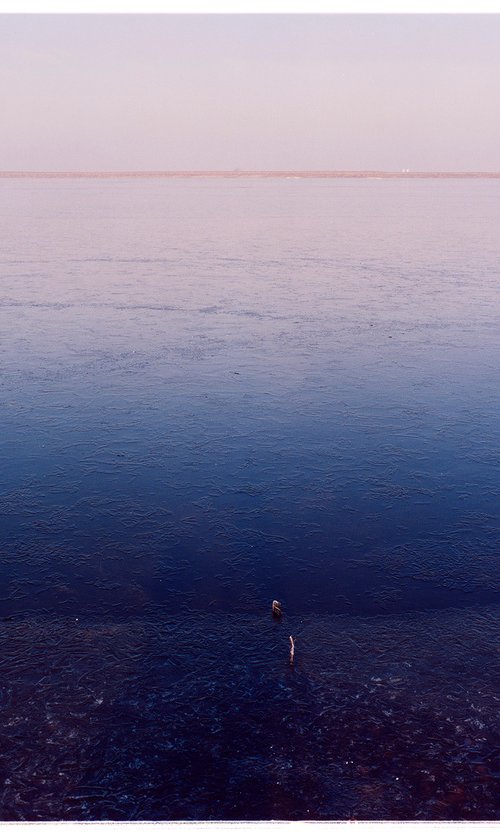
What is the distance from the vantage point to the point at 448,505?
2412 centimetres

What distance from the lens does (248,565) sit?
20.8m

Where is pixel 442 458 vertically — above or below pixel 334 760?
above

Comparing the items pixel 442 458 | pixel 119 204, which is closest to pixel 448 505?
pixel 442 458

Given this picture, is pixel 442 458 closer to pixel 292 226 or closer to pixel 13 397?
pixel 13 397

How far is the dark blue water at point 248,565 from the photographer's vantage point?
14.4 metres

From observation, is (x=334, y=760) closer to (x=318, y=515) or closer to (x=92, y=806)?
(x=92, y=806)

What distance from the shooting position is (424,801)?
44.4 feet

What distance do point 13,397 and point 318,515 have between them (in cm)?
1607

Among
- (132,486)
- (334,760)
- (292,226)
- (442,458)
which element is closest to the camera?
(334,760)

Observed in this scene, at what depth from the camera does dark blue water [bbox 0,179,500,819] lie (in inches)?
565

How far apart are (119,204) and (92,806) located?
16297 cm

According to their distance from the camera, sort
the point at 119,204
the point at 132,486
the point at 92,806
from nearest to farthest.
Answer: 1. the point at 92,806
2. the point at 132,486
3. the point at 119,204

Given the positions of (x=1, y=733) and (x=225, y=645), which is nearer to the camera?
(x=1, y=733)
